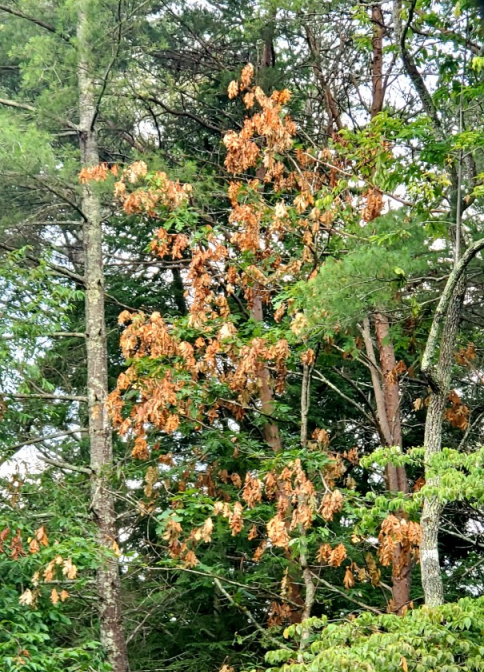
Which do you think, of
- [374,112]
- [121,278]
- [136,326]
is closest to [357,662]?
[136,326]

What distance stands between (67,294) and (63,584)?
288 centimetres

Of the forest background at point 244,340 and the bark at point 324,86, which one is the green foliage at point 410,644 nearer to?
the forest background at point 244,340

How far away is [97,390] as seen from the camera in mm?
10680

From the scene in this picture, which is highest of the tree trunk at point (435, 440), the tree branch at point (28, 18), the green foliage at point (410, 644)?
the tree branch at point (28, 18)

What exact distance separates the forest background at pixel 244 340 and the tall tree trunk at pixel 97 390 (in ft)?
0.10

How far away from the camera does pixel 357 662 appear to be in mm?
6020

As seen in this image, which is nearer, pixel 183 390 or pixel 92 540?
pixel 92 540

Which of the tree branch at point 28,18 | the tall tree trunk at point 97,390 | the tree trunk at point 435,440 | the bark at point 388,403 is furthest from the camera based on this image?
the tree branch at point 28,18

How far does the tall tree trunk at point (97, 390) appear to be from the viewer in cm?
991

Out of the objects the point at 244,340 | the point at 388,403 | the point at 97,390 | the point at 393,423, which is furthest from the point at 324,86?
the point at 97,390

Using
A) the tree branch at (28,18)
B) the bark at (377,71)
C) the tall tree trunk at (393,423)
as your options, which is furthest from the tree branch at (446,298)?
the tree branch at (28,18)

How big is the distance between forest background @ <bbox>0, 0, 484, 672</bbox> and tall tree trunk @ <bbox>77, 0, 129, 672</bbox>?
3cm

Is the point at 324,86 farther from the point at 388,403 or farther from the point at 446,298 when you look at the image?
the point at 446,298

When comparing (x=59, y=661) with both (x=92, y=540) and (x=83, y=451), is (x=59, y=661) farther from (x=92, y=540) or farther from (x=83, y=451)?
(x=83, y=451)
